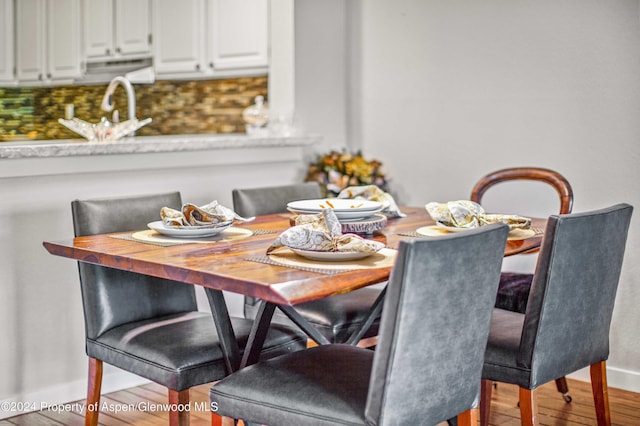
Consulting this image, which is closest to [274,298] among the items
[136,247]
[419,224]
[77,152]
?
[136,247]

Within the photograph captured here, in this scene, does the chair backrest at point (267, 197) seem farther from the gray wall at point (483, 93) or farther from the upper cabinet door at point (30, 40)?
the upper cabinet door at point (30, 40)

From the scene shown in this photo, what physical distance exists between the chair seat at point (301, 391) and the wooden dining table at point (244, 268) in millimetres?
194

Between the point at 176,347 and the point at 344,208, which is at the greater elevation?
the point at 344,208

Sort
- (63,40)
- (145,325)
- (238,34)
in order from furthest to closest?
(238,34) → (63,40) → (145,325)

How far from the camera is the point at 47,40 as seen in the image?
4336 mm

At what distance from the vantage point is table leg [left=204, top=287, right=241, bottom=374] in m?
2.31

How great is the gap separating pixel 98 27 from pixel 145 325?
8.39ft

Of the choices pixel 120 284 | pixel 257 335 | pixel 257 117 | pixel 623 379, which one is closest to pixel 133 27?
pixel 257 117

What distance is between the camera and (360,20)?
455 cm

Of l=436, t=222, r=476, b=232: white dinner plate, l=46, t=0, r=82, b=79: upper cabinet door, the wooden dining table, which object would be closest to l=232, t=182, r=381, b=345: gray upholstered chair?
the wooden dining table

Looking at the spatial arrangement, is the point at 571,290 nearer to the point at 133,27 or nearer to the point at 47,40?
the point at 47,40

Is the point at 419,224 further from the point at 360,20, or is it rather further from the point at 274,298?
the point at 360,20

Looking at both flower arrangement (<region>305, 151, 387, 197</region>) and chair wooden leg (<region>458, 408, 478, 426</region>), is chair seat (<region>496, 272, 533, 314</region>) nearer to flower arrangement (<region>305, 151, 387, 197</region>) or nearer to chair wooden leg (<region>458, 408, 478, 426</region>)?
chair wooden leg (<region>458, 408, 478, 426</region>)

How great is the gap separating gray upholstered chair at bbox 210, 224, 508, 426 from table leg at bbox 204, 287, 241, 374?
0.27m
